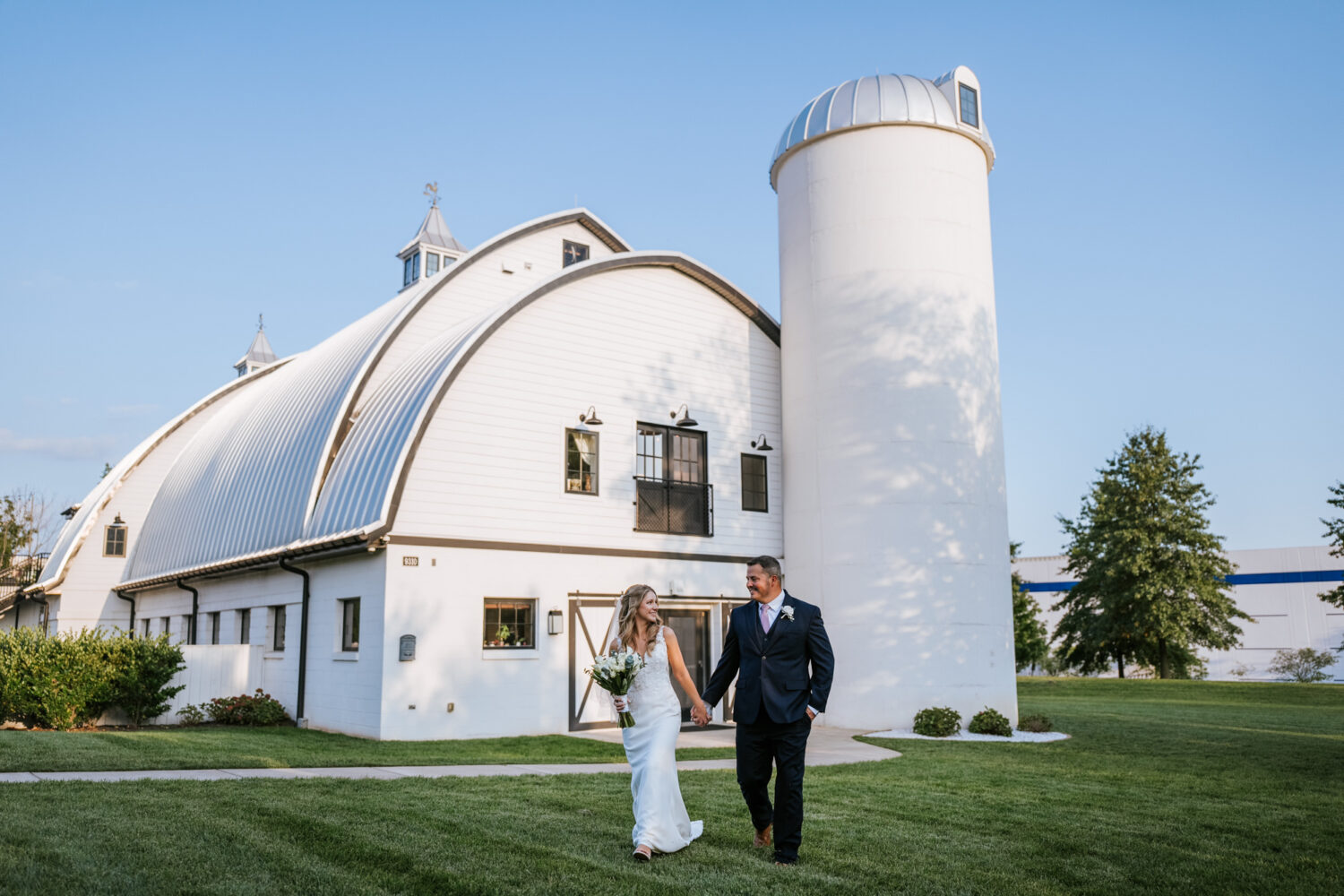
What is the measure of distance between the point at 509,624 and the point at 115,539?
59.8ft

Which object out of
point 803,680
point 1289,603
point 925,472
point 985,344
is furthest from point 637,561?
point 1289,603

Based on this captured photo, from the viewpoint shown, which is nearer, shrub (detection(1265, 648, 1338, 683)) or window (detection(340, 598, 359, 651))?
window (detection(340, 598, 359, 651))

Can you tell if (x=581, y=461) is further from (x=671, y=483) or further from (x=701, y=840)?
(x=701, y=840)

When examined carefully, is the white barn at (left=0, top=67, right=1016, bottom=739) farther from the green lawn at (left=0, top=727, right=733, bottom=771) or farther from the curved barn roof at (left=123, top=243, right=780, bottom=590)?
the green lawn at (left=0, top=727, right=733, bottom=771)

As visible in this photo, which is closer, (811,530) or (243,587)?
(811,530)

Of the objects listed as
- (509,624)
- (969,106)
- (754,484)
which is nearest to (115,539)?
(509,624)

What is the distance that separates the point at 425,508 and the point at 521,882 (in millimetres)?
11346

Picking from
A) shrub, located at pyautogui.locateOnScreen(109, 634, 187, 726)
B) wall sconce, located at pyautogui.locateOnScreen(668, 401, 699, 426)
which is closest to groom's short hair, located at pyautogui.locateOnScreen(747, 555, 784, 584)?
wall sconce, located at pyautogui.locateOnScreen(668, 401, 699, 426)

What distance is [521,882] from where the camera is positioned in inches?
240

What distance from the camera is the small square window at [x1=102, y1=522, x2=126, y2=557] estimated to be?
30062 millimetres

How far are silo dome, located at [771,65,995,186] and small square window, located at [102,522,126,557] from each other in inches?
855

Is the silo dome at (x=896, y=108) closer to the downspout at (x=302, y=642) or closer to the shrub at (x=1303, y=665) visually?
the downspout at (x=302, y=642)

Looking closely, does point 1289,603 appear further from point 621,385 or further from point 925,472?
point 621,385

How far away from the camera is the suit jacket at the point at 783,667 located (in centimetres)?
714
